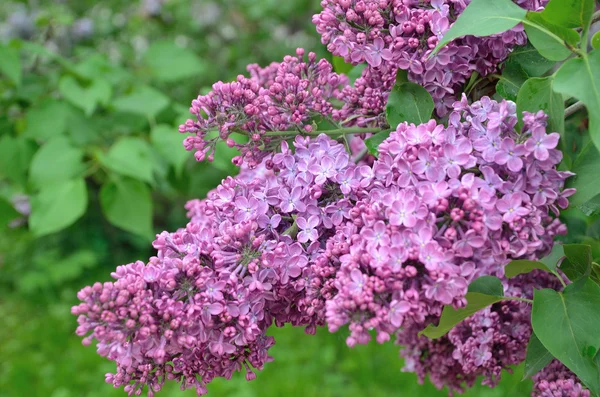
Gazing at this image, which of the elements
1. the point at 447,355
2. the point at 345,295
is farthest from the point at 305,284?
the point at 447,355

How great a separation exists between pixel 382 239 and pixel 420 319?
0.08 meters

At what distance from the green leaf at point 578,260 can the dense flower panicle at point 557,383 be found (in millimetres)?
117

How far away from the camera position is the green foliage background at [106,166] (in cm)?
178

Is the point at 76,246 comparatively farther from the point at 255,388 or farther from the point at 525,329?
the point at 525,329

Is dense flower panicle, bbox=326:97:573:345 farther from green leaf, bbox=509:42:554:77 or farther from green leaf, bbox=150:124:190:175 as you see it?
green leaf, bbox=150:124:190:175

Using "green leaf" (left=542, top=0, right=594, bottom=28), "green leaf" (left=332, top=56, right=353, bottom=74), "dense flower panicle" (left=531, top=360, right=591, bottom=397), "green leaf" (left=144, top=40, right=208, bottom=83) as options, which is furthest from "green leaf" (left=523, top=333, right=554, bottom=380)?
"green leaf" (left=144, top=40, right=208, bottom=83)

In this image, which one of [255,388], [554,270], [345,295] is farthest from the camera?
[255,388]

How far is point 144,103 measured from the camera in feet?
6.28

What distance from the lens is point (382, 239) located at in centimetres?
60

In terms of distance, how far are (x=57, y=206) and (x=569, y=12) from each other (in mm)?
1433

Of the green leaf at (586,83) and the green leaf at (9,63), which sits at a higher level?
the green leaf at (586,83)

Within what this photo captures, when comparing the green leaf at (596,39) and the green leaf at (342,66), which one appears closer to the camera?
the green leaf at (596,39)

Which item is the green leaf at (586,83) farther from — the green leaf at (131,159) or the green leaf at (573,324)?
the green leaf at (131,159)

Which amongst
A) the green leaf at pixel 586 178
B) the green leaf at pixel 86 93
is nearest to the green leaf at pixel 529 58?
the green leaf at pixel 586 178
